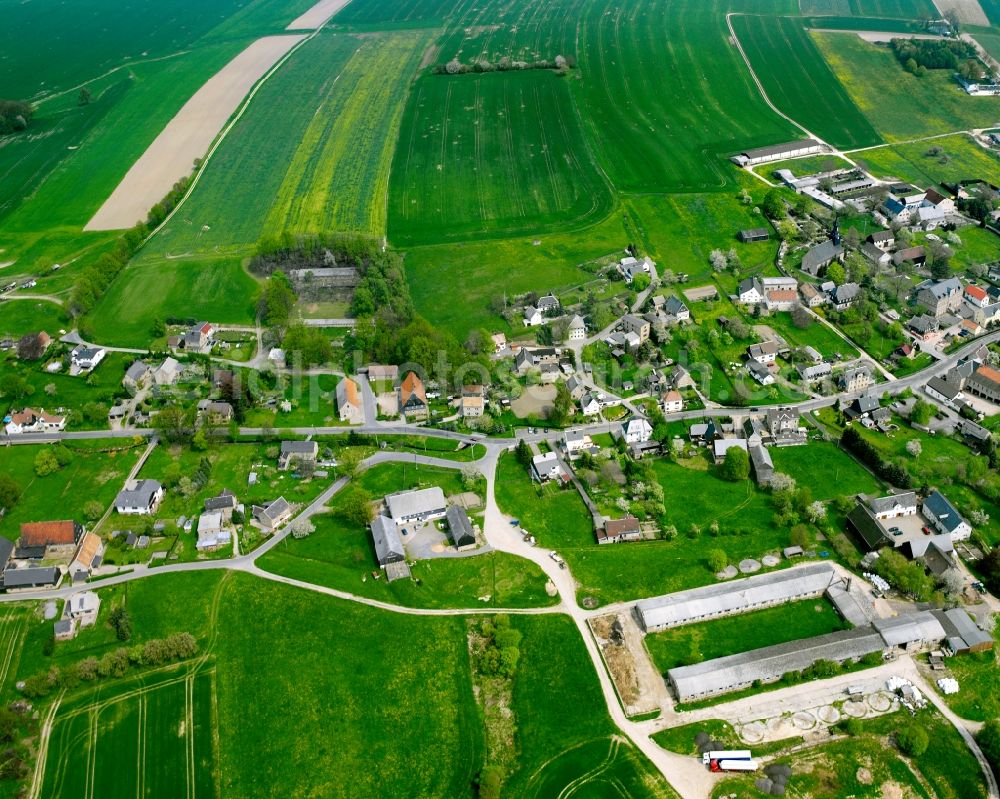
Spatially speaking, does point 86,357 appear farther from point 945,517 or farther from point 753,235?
point 945,517

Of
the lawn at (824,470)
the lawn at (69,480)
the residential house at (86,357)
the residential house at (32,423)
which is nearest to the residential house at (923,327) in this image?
the lawn at (824,470)

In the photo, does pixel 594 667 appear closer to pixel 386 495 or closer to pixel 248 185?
pixel 386 495

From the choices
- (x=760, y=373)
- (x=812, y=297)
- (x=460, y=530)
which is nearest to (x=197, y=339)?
(x=460, y=530)

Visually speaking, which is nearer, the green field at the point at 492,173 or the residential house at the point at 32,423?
the residential house at the point at 32,423

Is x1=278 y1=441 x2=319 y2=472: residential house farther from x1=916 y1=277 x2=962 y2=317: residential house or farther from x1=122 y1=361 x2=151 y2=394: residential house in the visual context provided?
x1=916 y1=277 x2=962 y2=317: residential house

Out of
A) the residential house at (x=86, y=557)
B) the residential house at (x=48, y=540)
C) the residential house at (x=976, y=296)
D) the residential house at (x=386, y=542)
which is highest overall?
the residential house at (x=48, y=540)

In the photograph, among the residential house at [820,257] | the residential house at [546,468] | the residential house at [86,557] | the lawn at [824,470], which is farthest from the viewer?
the residential house at [820,257]

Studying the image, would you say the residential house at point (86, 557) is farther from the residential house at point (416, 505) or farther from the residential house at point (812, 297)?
the residential house at point (812, 297)

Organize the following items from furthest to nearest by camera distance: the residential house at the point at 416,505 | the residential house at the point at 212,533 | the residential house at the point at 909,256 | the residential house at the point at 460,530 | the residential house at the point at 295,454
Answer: the residential house at the point at 909,256 < the residential house at the point at 295,454 < the residential house at the point at 416,505 < the residential house at the point at 212,533 < the residential house at the point at 460,530
